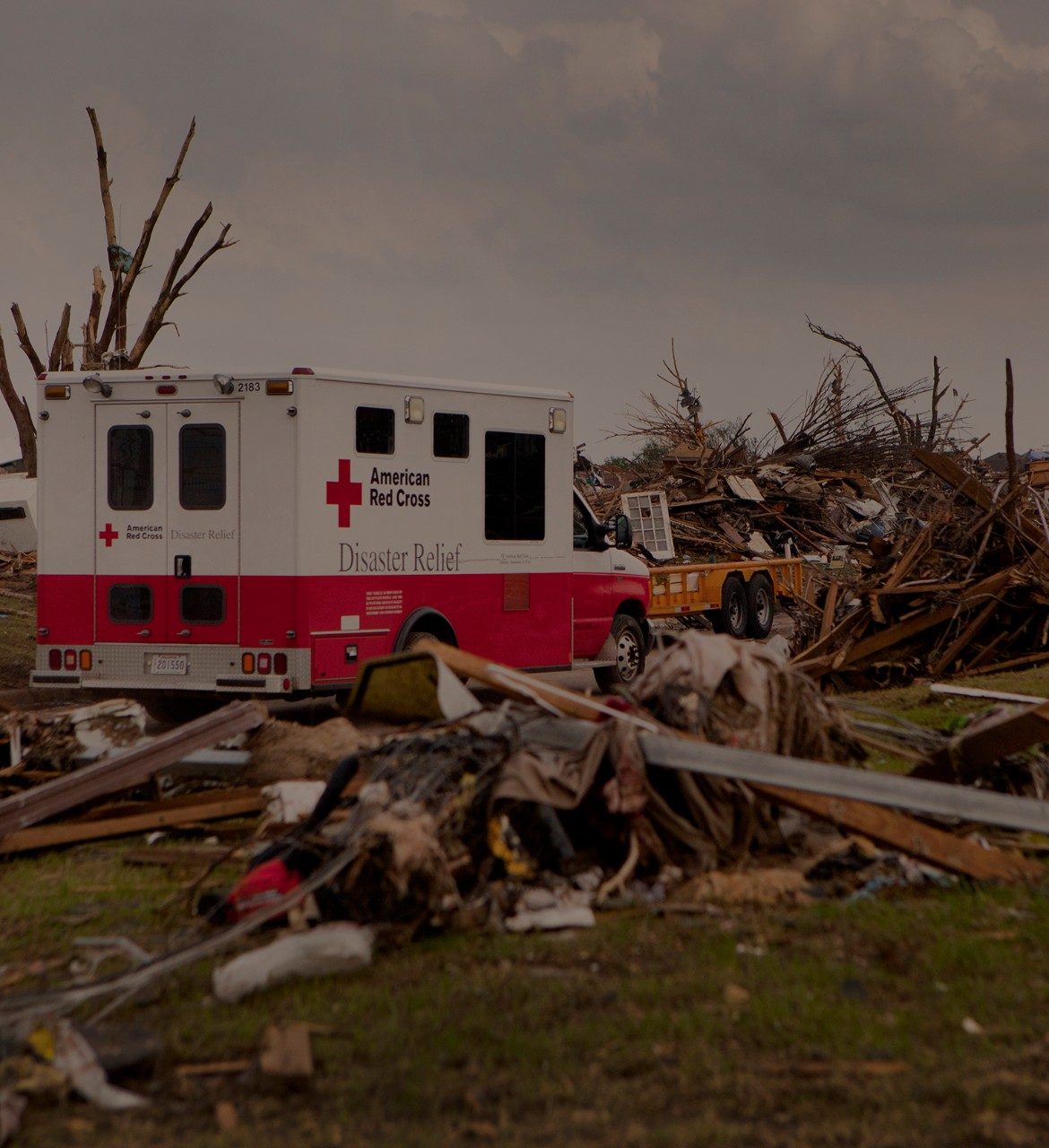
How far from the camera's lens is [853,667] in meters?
14.9

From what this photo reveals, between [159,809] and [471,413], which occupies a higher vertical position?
[471,413]

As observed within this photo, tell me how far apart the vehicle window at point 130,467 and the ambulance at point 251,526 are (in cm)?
1

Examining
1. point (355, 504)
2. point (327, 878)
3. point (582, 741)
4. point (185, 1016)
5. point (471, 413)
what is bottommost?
point (185, 1016)

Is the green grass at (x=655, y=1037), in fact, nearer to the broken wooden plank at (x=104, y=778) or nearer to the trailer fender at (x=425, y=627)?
the broken wooden plank at (x=104, y=778)

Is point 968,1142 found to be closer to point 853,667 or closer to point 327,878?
point 327,878

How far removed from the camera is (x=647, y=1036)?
426cm

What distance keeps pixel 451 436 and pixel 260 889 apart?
7.52 metres

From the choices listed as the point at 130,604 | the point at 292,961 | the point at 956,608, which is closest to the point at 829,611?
the point at 956,608

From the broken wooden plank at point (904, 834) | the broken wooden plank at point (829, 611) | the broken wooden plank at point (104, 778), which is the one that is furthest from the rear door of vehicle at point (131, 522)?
the broken wooden plank at point (829, 611)

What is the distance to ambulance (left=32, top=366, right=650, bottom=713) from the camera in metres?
11.3

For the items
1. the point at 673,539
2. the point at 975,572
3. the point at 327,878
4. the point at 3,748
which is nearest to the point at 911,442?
the point at 673,539

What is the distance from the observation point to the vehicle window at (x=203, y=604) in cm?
1155

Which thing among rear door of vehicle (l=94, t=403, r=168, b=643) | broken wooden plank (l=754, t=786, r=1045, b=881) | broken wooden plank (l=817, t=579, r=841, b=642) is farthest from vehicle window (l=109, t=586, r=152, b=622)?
broken wooden plank (l=817, t=579, r=841, b=642)

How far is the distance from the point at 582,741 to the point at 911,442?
31.3 metres
